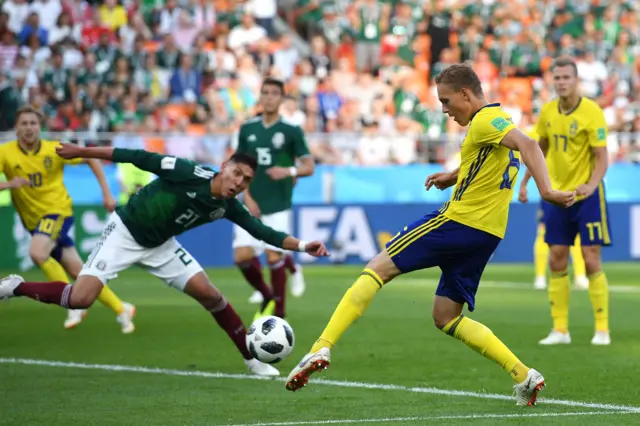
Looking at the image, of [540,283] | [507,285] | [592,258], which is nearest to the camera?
[592,258]

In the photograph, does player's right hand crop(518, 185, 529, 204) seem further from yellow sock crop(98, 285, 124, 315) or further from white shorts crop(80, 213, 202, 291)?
yellow sock crop(98, 285, 124, 315)

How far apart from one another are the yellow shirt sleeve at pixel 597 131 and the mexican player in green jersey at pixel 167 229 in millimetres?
3335

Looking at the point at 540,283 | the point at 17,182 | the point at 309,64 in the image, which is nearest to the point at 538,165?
the point at 17,182

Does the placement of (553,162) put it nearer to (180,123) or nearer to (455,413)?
(455,413)

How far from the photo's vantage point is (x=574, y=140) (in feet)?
34.6

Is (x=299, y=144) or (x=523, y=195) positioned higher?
(x=299, y=144)

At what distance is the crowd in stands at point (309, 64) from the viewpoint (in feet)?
70.1

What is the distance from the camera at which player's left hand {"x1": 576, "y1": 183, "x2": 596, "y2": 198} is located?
1013 cm

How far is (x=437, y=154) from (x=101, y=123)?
6108mm

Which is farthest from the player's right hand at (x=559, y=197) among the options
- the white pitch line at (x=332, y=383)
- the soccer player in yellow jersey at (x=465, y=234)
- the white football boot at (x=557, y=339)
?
the white football boot at (x=557, y=339)

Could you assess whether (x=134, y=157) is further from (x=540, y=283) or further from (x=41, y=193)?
(x=540, y=283)

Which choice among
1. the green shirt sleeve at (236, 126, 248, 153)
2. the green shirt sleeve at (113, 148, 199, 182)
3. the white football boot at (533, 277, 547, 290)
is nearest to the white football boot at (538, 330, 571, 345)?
the green shirt sleeve at (236, 126, 248, 153)

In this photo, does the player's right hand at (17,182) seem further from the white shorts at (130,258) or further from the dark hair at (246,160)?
the dark hair at (246,160)

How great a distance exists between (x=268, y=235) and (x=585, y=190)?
3068 millimetres
